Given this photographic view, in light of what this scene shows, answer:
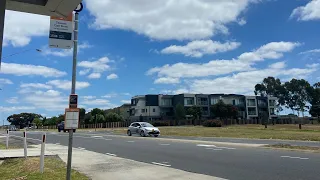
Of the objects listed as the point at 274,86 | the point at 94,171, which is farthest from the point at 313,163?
the point at 274,86

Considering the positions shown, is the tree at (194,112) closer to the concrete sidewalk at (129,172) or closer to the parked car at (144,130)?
the parked car at (144,130)

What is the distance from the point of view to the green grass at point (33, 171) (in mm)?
8970

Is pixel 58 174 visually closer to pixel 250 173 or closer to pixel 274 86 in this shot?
pixel 250 173

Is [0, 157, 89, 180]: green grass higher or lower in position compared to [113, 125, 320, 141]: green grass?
lower

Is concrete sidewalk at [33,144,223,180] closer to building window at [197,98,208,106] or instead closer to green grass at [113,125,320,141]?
green grass at [113,125,320,141]

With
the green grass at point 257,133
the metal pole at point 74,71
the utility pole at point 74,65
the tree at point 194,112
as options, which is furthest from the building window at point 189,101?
the metal pole at point 74,71

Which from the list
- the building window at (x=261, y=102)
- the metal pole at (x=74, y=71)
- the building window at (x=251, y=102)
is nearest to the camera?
the metal pole at (x=74, y=71)

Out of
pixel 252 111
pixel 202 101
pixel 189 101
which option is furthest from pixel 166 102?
pixel 252 111

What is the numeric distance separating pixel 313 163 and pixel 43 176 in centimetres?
906

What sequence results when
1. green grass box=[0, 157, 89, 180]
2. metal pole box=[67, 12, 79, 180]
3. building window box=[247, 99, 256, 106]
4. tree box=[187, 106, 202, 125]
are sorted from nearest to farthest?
1. metal pole box=[67, 12, 79, 180]
2. green grass box=[0, 157, 89, 180]
3. tree box=[187, 106, 202, 125]
4. building window box=[247, 99, 256, 106]

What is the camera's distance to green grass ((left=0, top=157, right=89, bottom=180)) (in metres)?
8.97

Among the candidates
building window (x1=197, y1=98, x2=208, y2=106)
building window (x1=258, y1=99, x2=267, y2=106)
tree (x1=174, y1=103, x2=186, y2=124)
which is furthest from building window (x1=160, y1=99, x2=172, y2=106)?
building window (x1=258, y1=99, x2=267, y2=106)

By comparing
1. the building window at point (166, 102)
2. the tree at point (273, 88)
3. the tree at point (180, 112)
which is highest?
the tree at point (273, 88)

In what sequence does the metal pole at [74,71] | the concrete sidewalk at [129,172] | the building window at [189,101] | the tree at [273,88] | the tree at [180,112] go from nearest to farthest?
1. the metal pole at [74,71]
2. the concrete sidewalk at [129,172]
3. the tree at [180,112]
4. the building window at [189,101]
5. the tree at [273,88]
